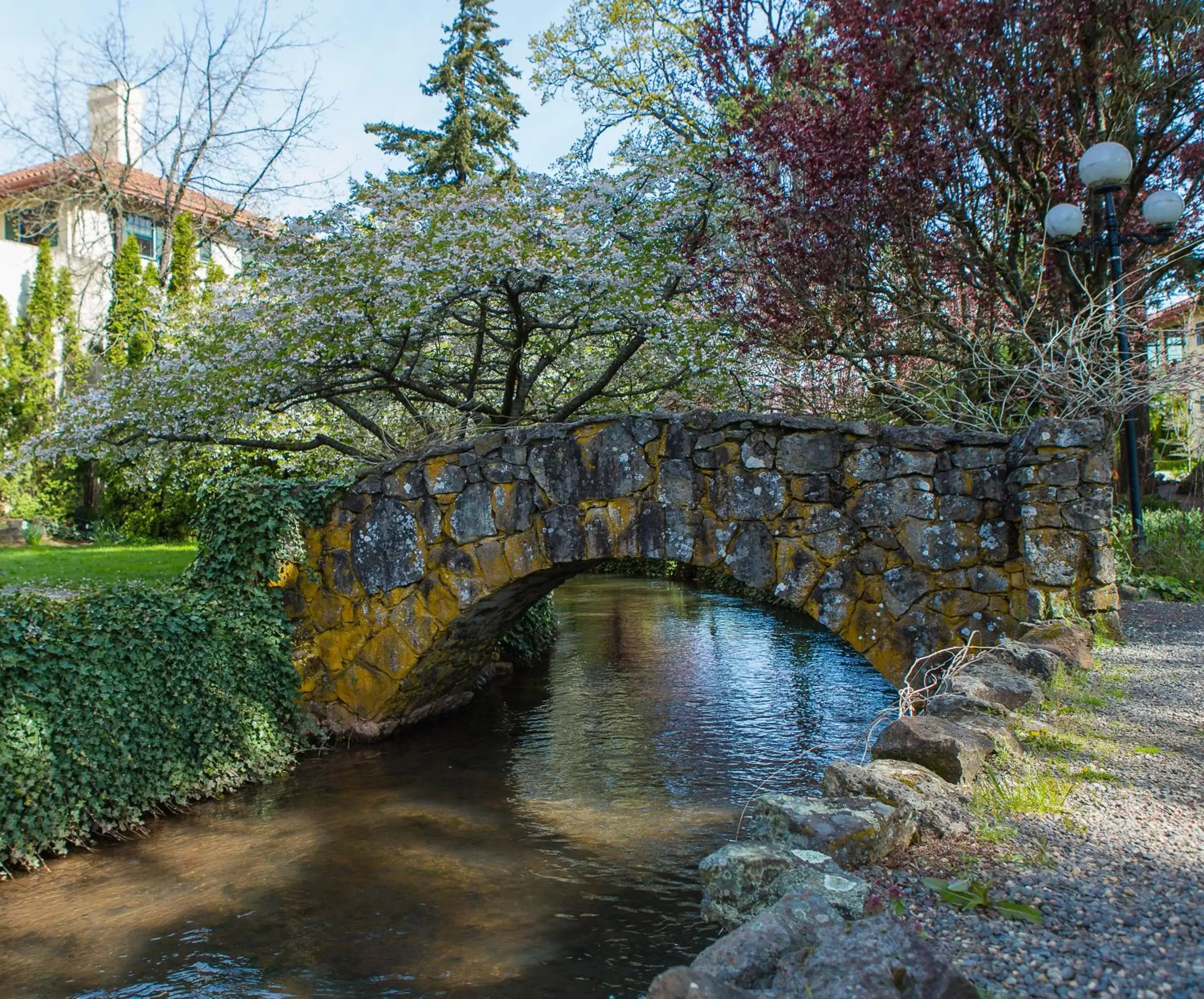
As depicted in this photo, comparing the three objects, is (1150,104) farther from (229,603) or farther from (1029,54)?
(229,603)

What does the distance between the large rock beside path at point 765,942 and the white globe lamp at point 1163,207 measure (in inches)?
268

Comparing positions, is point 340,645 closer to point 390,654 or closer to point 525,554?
point 390,654

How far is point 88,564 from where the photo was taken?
11.1m

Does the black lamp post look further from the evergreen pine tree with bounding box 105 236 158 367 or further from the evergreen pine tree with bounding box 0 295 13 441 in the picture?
the evergreen pine tree with bounding box 0 295 13 441

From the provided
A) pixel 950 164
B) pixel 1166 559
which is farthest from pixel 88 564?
pixel 1166 559

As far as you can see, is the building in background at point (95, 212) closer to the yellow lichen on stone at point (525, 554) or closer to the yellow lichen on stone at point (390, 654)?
the yellow lichen on stone at point (390, 654)

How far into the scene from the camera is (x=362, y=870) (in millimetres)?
5258

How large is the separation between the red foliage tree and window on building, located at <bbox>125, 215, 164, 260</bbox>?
51.5 ft

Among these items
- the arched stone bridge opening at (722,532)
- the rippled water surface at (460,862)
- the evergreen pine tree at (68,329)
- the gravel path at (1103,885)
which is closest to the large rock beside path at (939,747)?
the gravel path at (1103,885)

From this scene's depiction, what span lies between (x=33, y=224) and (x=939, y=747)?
21336 mm

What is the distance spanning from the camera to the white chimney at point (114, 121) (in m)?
18.2

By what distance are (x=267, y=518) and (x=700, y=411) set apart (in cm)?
336

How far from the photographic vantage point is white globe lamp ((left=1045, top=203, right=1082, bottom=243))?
275 inches

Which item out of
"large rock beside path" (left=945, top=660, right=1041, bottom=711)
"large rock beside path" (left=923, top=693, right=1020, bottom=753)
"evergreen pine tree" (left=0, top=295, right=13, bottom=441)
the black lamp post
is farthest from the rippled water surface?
"evergreen pine tree" (left=0, top=295, right=13, bottom=441)
